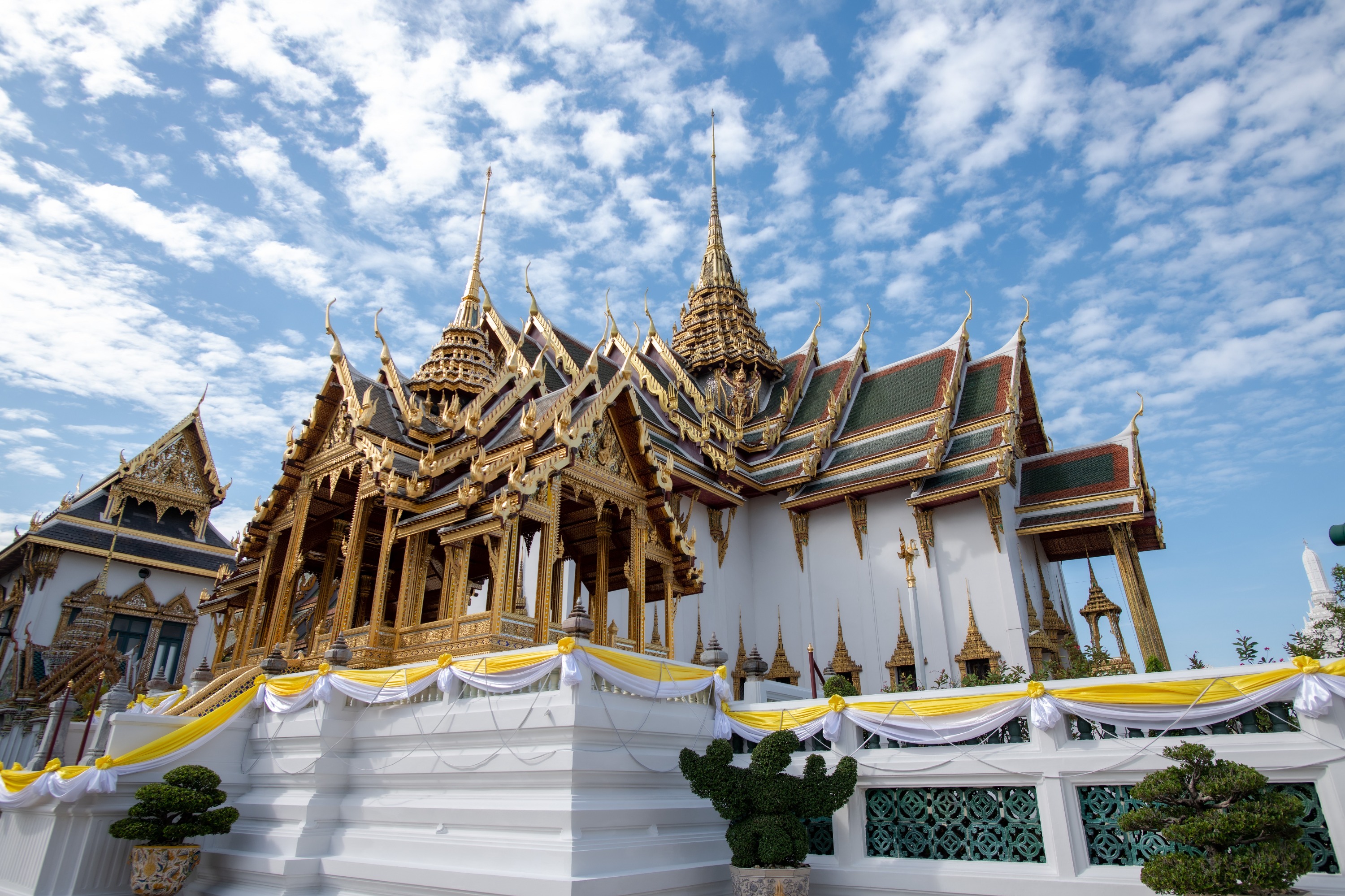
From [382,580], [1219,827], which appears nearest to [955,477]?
[382,580]

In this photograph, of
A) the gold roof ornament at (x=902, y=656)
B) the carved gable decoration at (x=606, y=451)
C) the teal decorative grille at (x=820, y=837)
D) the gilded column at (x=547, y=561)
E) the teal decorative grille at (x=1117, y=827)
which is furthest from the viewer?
the gold roof ornament at (x=902, y=656)

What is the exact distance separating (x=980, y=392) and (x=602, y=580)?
41.0ft

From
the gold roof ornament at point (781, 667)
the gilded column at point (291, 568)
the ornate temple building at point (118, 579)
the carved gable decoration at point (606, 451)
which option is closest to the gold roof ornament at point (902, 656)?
the gold roof ornament at point (781, 667)

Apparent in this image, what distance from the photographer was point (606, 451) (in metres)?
7.90

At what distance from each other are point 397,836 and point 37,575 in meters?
18.3

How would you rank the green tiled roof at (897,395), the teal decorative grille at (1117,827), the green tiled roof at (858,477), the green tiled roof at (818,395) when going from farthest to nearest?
the green tiled roof at (818,395) < the green tiled roof at (897,395) < the green tiled roof at (858,477) < the teal decorative grille at (1117,827)

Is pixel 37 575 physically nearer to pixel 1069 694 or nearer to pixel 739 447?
pixel 739 447

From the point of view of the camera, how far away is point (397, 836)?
18.5 feet

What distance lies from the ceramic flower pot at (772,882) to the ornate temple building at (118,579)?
15857mm

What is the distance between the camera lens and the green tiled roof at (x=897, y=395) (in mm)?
18156

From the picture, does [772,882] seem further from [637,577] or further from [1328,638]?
[1328,638]

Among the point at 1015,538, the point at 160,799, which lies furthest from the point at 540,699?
the point at 1015,538

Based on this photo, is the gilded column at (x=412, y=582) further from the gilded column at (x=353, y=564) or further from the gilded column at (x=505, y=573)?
the gilded column at (x=505, y=573)

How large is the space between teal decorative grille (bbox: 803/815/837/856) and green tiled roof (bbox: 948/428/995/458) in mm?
11600
